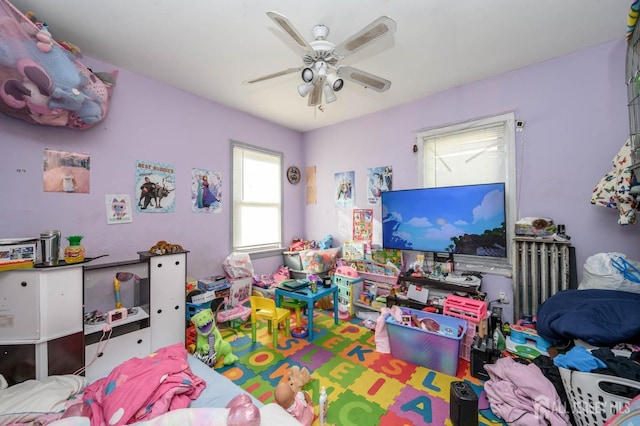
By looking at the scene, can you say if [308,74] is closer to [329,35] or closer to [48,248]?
[329,35]

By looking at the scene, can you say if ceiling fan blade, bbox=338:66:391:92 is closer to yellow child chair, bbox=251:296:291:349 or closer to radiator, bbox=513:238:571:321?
radiator, bbox=513:238:571:321

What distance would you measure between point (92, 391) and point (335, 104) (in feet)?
11.1

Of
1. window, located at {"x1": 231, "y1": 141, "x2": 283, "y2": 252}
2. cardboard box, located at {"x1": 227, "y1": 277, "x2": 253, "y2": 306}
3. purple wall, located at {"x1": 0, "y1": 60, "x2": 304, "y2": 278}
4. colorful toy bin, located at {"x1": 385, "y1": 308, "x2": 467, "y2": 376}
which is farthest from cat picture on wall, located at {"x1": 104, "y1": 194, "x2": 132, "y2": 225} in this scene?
colorful toy bin, located at {"x1": 385, "y1": 308, "x2": 467, "y2": 376}

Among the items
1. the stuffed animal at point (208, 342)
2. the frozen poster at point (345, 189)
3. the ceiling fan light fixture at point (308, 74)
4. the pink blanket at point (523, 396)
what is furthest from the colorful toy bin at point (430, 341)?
the ceiling fan light fixture at point (308, 74)

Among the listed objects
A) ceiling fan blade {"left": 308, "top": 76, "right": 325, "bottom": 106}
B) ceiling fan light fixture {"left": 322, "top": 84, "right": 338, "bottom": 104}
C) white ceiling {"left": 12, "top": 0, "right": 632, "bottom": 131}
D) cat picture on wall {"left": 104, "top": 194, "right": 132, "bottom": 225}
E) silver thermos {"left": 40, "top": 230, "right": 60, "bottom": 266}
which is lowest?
silver thermos {"left": 40, "top": 230, "right": 60, "bottom": 266}

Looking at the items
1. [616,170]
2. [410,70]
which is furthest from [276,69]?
[616,170]

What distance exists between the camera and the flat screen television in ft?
8.31

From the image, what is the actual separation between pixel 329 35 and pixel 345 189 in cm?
211

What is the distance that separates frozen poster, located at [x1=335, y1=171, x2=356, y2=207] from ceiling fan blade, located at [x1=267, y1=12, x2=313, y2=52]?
2280 mm

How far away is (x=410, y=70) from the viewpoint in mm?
2557

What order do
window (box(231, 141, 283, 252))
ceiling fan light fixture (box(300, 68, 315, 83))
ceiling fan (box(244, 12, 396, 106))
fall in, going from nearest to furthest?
ceiling fan (box(244, 12, 396, 106)), ceiling fan light fixture (box(300, 68, 315, 83)), window (box(231, 141, 283, 252))

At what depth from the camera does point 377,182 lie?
3.51 m

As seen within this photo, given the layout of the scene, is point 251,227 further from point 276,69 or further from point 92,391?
point 92,391

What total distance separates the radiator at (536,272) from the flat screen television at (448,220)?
0.17 metres
